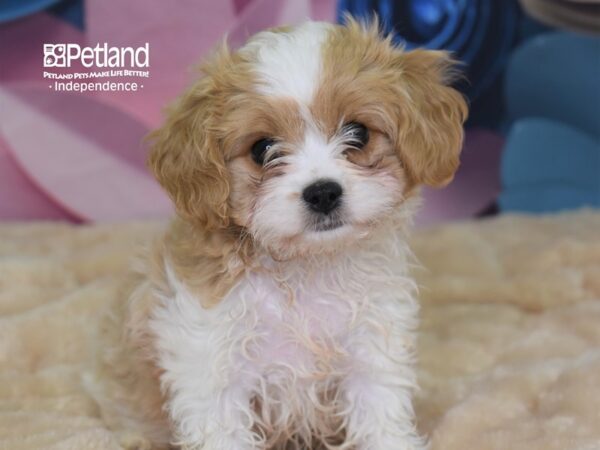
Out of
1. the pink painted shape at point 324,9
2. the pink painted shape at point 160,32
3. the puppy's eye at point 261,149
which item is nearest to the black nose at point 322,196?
the puppy's eye at point 261,149

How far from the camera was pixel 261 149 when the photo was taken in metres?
2.70

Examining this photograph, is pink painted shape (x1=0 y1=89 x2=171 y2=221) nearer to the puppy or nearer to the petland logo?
the petland logo

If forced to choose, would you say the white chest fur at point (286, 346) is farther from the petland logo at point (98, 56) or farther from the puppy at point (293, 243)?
the petland logo at point (98, 56)

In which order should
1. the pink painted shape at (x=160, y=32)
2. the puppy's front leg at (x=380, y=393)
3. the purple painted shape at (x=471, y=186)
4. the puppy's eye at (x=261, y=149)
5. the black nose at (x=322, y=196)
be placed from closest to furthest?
the black nose at (x=322, y=196), the puppy's eye at (x=261, y=149), the puppy's front leg at (x=380, y=393), the pink painted shape at (x=160, y=32), the purple painted shape at (x=471, y=186)

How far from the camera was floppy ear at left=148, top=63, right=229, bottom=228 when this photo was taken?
266 cm

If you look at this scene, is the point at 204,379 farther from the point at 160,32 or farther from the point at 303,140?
the point at 160,32

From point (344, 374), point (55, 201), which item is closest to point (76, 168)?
point (55, 201)

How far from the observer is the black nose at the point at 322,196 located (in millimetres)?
2566

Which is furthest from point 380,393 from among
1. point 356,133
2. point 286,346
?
point 356,133

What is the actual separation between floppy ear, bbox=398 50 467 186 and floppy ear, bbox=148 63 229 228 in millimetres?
571

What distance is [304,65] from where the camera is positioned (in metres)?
2.62

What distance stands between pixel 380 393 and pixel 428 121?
878 millimetres

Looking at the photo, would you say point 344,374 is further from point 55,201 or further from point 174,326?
point 55,201

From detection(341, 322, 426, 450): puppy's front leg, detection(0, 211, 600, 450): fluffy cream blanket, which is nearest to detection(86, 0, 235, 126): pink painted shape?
detection(0, 211, 600, 450): fluffy cream blanket
